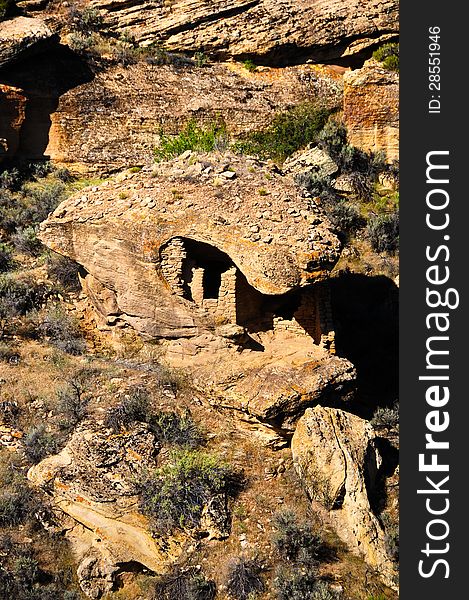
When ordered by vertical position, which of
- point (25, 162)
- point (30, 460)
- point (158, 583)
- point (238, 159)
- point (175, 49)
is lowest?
point (158, 583)

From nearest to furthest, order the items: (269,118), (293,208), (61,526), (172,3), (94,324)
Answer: (61,526)
(293,208)
(94,324)
(269,118)
(172,3)

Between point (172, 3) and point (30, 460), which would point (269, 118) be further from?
point (30, 460)

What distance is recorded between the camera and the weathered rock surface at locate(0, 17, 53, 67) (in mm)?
18484

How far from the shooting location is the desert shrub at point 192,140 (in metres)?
16.8

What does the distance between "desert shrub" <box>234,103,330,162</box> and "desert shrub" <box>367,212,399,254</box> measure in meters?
3.71

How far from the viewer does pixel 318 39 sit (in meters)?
21.8

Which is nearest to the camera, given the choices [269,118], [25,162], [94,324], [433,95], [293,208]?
[433,95]

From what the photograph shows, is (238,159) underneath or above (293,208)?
above

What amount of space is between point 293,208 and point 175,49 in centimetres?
1216

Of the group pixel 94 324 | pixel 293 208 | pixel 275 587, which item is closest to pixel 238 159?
pixel 293 208

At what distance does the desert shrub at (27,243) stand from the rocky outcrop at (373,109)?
1003 centimetres

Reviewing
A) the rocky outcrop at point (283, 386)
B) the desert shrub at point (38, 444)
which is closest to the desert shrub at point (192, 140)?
the rocky outcrop at point (283, 386)

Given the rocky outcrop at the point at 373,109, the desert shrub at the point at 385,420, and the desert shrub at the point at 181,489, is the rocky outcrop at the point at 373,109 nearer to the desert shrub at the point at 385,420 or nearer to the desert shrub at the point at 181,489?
the desert shrub at the point at 385,420

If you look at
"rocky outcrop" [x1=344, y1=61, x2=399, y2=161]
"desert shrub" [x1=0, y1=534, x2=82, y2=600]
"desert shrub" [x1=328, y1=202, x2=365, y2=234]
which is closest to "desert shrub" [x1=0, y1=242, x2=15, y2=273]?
"desert shrub" [x1=0, y1=534, x2=82, y2=600]
